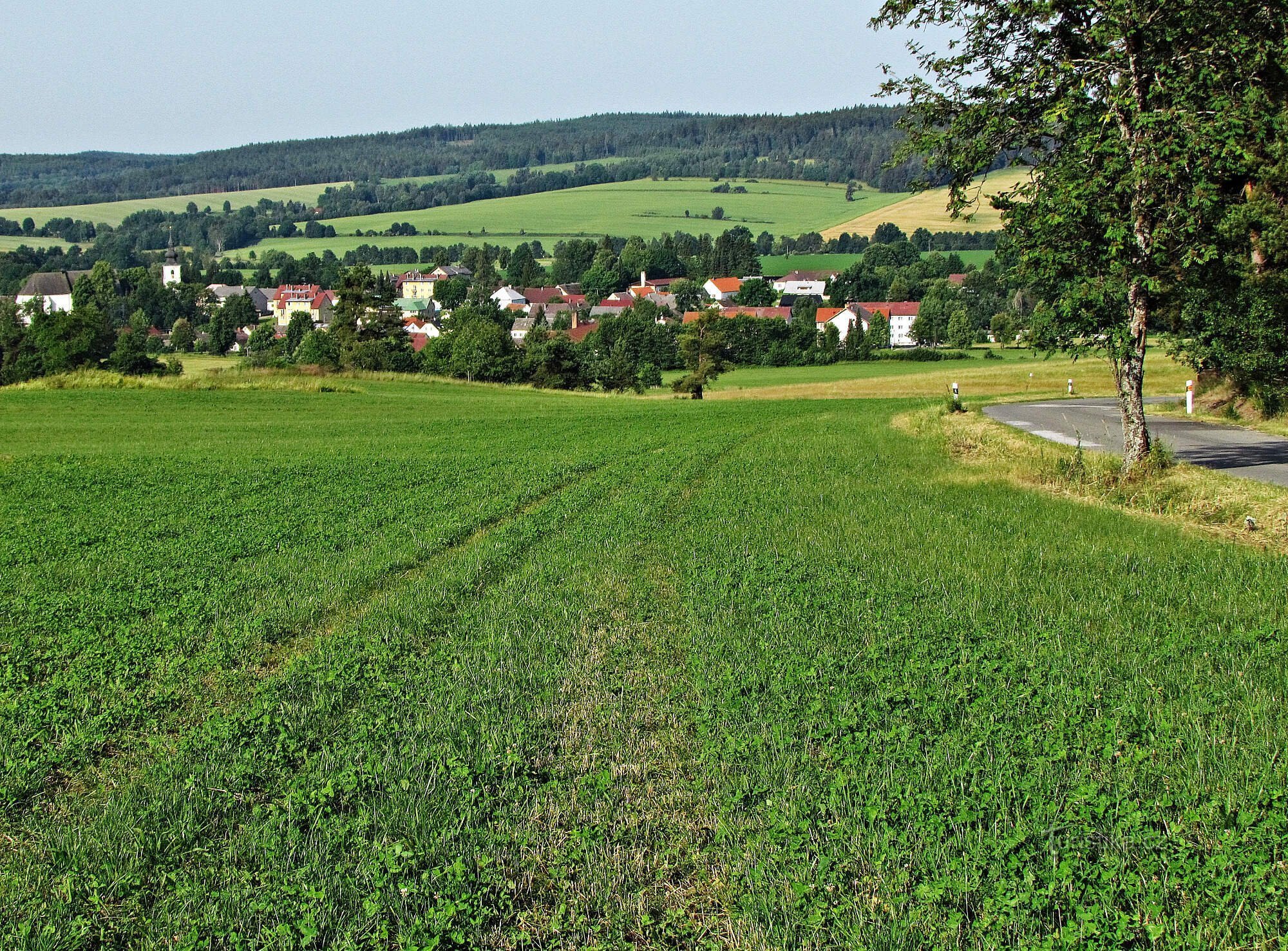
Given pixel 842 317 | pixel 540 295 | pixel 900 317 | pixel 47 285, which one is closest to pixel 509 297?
pixel 540 295

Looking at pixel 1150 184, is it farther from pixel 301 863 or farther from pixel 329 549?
pixel 301 863

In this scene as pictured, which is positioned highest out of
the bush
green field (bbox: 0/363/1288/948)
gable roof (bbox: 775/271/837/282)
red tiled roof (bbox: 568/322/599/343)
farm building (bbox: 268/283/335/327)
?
gable roof (bbox: 775/271/837/282)

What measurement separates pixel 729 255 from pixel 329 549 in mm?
182168

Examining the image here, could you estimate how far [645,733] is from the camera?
26.4 feet

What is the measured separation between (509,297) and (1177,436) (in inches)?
6106

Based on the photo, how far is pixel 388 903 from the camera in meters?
5.57

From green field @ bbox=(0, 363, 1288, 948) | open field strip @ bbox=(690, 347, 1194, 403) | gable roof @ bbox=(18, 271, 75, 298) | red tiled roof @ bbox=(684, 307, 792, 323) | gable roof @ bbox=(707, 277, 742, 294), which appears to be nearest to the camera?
green field @ bbox=(0, 363, 1288, 948)

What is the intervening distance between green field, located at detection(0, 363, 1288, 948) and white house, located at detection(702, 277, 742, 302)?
161968mm

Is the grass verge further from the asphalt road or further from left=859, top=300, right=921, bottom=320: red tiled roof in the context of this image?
left=859, top=300, right=921, bottom=320: red tiled roof

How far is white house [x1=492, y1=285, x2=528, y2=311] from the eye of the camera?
17362 cm

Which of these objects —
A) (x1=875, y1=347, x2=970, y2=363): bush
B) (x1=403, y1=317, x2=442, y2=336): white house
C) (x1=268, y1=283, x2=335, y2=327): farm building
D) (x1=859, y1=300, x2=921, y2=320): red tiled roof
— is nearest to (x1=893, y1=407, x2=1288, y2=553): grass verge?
(x1=875, y1=347, x2=970, y2=363): bush

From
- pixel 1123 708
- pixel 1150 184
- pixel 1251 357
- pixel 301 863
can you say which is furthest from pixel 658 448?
pixel 301 863

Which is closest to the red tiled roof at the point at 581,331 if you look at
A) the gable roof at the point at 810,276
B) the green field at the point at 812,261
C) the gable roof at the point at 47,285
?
the gable roof at the point at 810,276

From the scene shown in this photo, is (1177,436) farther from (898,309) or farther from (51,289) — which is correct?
(51,289)
